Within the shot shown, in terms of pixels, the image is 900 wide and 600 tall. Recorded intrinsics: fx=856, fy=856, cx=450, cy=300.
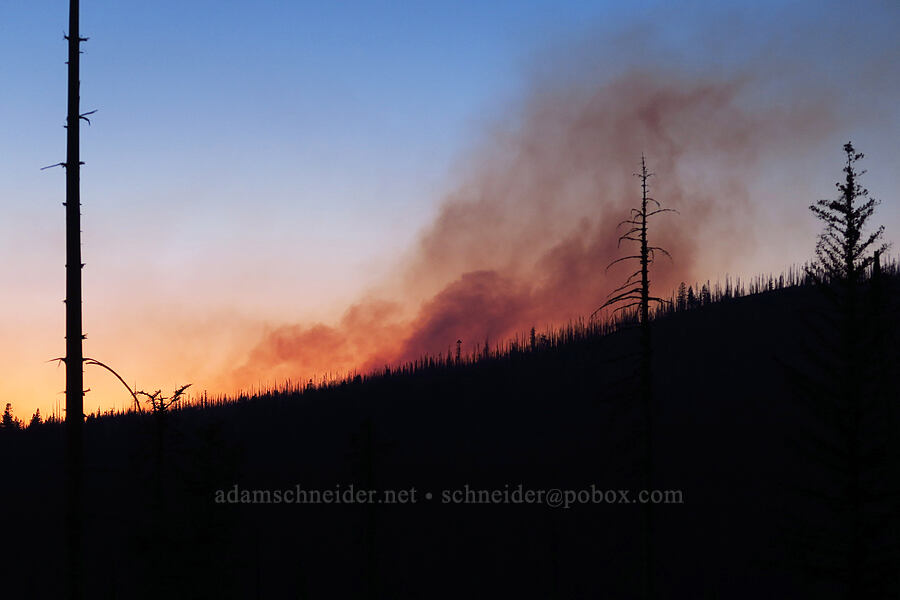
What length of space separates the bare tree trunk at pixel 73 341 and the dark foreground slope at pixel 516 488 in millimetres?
663

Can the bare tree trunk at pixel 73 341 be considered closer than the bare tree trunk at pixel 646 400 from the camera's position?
Yes

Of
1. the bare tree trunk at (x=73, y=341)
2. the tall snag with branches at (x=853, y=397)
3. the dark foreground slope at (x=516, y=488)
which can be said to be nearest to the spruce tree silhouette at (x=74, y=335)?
the bare tree trunk at (x=73, y=341)

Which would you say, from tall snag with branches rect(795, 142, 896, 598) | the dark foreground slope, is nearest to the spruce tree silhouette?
the dark foreground slope

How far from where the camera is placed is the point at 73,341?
10.4 meters

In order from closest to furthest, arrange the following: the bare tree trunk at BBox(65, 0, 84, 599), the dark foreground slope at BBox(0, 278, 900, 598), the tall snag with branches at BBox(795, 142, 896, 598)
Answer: the bare tree trunk at BBox(65, 0, 84, 599) → the tall snag with branches at BBox(795, 142, 896, 598) → the dark foreground slope at BBox(0, 278, 900, 598)

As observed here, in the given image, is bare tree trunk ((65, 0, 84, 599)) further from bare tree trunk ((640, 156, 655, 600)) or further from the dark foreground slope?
bare tree trunk ((640, 156, 655, 600))

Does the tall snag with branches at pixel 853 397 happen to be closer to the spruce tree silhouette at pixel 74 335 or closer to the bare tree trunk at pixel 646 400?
the bare tree trunk at pixel 646 400

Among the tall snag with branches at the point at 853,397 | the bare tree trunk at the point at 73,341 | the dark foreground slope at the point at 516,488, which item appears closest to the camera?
the bare tree trunk at the point at 73,341

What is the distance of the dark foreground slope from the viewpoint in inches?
1389

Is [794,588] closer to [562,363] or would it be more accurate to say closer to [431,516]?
[431,516]

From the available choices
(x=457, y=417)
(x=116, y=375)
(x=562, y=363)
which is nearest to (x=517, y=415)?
(x=457, y=417)

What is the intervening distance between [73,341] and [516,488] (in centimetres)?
9960

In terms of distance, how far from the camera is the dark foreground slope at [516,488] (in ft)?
116

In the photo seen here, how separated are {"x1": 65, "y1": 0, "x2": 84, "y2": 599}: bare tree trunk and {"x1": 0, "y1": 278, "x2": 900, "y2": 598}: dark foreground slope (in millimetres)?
663
